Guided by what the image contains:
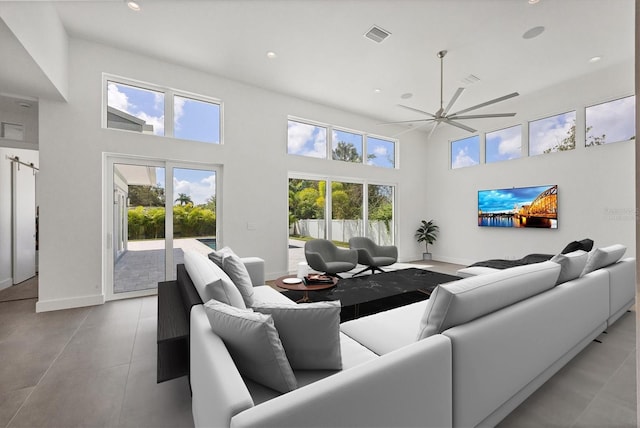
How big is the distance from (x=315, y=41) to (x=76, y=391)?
4.25 m

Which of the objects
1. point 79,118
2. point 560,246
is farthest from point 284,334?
point 560,246

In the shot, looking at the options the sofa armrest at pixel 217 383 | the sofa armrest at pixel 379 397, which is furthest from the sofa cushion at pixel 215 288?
the sofa armrest at pixel 379 397

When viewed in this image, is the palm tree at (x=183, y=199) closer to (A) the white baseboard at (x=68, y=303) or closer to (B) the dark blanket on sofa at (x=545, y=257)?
(A) the white baseboard at (x=68, y=303)

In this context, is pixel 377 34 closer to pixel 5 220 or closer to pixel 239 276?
pixel 239 276

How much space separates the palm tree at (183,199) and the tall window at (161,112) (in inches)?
36.0

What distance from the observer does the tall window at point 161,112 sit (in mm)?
3963

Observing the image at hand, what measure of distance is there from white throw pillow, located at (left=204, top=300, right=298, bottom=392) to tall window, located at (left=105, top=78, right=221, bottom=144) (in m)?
4.06

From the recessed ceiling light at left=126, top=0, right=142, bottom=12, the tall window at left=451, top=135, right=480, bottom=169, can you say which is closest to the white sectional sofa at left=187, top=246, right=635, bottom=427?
the recessed ceiling light at left=126, top=0, right=142, bottom=12

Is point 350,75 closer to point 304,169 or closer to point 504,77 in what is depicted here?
point 304,169

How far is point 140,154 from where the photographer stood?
399 centimetres

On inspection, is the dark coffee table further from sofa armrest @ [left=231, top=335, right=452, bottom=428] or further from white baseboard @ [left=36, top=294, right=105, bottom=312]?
white baseboard @ [left=36, top=294, right=105, bottom=312]

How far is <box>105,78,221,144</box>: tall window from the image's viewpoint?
396 centimetres

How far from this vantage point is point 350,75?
176 inches

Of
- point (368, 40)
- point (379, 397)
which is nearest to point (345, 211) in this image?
point (368, 40)
